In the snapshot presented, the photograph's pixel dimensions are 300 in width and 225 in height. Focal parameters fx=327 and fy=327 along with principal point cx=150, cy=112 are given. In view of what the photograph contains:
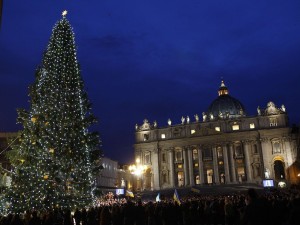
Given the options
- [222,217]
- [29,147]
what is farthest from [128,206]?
[29,147]

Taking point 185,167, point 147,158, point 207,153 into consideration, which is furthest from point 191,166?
point 147,158

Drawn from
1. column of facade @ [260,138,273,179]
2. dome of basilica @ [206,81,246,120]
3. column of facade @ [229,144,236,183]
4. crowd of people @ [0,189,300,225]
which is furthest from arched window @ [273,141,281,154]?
crowd of people @ [0,189,300,225]

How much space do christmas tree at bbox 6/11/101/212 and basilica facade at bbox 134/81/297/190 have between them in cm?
5611

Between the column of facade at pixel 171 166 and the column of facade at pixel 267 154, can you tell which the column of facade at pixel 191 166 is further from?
the column of facade at pixel 267 154

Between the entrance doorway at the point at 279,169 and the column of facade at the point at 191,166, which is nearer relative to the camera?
the entrance doorway at the point at 279,169

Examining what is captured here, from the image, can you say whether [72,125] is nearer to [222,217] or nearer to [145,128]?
[222,217]

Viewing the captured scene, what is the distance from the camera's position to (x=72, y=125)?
19.3m

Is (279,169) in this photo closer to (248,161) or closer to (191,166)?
(248,161)

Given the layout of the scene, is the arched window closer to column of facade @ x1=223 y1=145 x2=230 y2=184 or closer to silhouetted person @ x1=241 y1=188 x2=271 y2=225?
column of facade @ x1=223 y1=145 x2=230 y2=184

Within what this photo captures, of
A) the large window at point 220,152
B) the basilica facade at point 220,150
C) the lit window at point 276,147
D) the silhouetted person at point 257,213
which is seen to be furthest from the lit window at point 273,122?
the silhouetted person at point 257,213

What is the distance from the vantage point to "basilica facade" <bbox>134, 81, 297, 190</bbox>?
243 feet

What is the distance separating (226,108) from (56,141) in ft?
249

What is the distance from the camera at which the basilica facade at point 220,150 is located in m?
74.2

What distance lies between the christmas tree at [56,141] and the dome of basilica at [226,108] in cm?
6745
